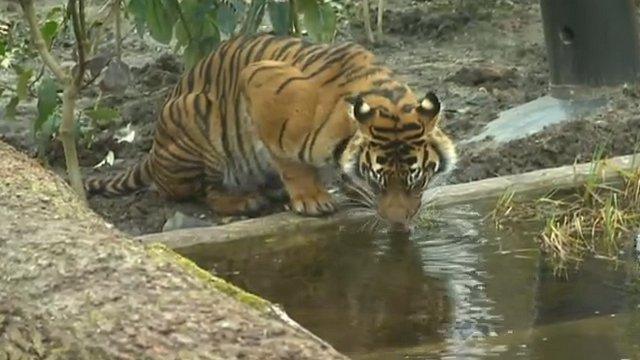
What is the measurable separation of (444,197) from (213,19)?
182 centimetres

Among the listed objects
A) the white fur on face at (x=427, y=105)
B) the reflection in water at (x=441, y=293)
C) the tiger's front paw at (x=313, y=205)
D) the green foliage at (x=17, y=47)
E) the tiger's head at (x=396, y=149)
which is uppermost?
the green foliage at (x=17, y=47)

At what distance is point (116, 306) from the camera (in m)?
3.10

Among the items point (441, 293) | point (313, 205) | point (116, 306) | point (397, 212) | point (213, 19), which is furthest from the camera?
point (213, 19)

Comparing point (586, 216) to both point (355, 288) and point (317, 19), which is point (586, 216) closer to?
point (355, 288)

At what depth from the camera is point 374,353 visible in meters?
4.77

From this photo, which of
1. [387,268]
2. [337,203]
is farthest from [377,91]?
[387,268]

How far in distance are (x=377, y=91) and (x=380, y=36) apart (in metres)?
4.88

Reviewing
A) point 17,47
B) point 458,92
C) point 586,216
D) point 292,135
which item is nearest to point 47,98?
point 292,135

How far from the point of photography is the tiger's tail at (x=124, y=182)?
7.51 m

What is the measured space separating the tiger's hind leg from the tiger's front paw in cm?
39

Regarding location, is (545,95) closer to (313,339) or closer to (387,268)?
(387,268)

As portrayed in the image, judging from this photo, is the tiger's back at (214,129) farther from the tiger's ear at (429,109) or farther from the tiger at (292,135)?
the tiger's ear at (429,109)

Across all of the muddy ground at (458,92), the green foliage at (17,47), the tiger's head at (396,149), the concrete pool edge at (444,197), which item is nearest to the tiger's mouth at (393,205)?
the tiger's head at (396,149)

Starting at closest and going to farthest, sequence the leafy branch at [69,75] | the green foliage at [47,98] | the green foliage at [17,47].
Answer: the leafy branch at [69,75]
the green foliage at [47,98]
the green foliage at [17,47]
